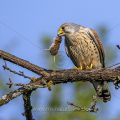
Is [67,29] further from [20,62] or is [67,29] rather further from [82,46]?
[20,62]

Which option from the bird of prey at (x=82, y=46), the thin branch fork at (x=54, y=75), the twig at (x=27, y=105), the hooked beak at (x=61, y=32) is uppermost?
the hooked beak at (x=61, y=32)

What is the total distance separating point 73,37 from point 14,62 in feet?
7.30

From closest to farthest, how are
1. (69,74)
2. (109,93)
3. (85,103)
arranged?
1. (69,74)
2. (109,93)
3. (85,103)

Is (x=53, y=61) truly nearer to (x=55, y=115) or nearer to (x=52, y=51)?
(x=52, y=51)

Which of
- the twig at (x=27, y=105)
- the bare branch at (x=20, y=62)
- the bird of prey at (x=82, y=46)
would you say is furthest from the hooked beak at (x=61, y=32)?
the twig at (x=27, y=105)

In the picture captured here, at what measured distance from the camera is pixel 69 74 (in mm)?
5797

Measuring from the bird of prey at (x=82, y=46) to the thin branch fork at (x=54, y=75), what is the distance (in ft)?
5.77

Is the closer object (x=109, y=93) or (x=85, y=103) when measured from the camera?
(x=109, y=93)

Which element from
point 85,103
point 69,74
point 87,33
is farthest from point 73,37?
point 85,103

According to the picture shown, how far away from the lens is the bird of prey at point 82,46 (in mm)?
7598

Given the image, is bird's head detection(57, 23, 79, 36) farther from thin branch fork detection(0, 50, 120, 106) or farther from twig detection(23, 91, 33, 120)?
twig detection(23, 91, 33, 120)

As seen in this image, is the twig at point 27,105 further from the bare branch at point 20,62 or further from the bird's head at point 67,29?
the bird's head at point 67,29

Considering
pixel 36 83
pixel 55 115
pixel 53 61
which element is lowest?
pixel 36 83

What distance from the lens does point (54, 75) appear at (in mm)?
5684
